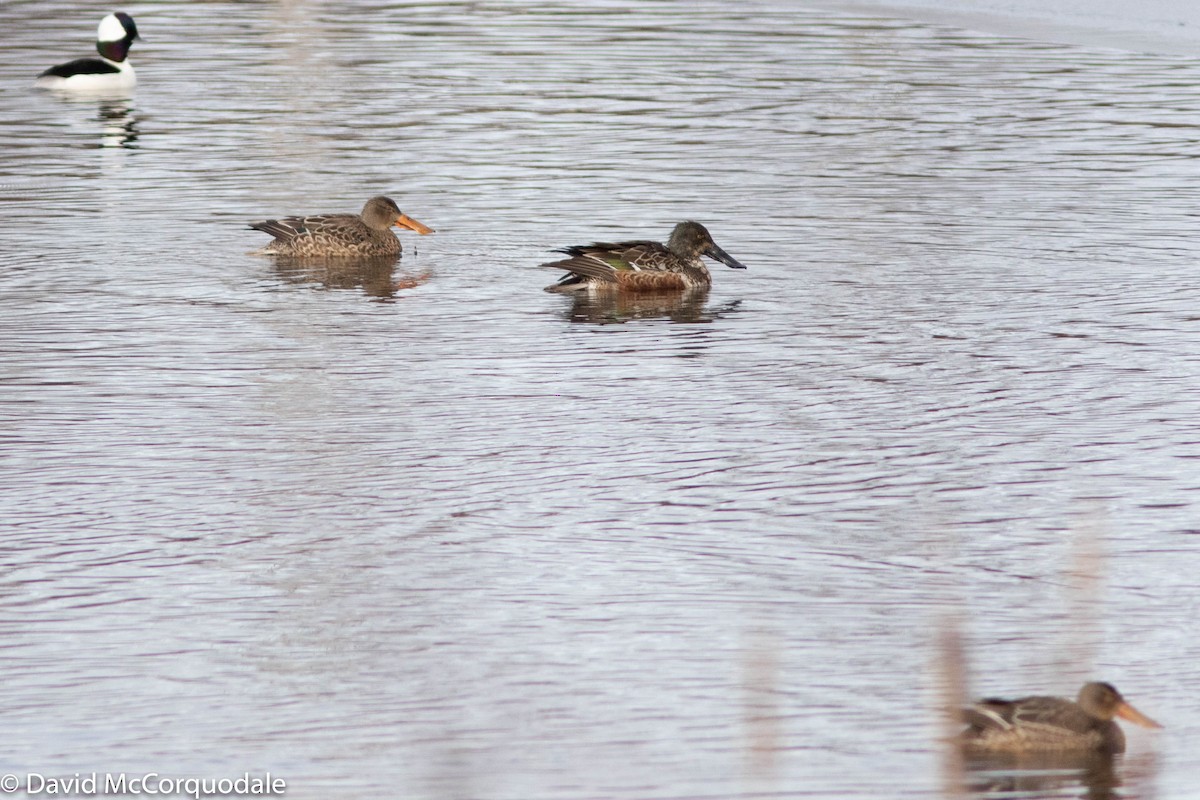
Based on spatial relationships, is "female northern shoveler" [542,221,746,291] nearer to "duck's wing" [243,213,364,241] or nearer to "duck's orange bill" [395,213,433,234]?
"duck's orange bill" [395,213,433,234]

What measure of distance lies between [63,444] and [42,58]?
21.8 meters

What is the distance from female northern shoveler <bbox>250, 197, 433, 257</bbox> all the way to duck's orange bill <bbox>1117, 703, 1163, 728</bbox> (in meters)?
10.3

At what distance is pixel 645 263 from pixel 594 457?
4682 millimetres

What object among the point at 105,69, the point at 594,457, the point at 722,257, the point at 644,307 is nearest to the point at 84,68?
the point at 105,69

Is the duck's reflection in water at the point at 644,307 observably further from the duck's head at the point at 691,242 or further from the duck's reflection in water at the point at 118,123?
the duck's reflection in water at the point at 118,123

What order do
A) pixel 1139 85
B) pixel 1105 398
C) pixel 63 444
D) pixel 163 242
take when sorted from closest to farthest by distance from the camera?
pixel 63 444, pixel 1105 398, pixel 163 242, pixel 1139 85

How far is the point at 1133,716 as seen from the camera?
697 cm

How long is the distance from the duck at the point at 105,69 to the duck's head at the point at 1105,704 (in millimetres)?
22385

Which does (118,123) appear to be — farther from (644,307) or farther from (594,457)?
(594,457)

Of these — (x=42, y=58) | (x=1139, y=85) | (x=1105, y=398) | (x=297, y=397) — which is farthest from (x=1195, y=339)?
(x=42, y=58)

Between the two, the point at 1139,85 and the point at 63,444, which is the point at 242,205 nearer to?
the point at 63,444

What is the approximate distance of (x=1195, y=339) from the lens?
44.1ft

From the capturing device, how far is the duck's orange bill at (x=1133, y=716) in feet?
22.8

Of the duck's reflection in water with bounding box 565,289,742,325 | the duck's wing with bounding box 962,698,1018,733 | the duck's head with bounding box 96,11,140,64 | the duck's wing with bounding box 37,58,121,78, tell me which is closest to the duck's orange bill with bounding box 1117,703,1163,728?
the duck's wing with bounding box 962,698,1018,733
